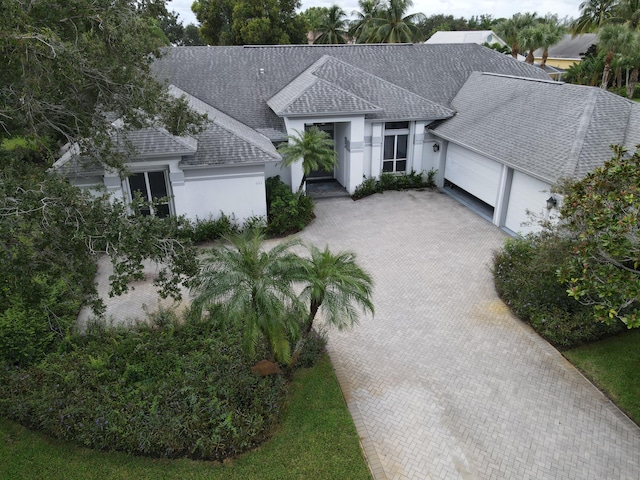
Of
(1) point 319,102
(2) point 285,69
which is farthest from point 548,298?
(2) point 285,69

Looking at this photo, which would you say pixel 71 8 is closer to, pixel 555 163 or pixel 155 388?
pixel 155 388

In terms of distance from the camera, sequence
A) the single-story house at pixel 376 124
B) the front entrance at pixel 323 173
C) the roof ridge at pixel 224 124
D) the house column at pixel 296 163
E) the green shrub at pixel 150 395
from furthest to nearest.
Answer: the front entrance at pixel 323 173
the house column at pixel 296 163
the roof ridge at pixel 224 124
the single-story house at pixel 376 124
the green shrub at pixel 150 395

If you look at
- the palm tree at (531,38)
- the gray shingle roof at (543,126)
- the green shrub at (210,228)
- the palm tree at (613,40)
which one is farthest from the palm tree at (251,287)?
the palm tree at (613,40)

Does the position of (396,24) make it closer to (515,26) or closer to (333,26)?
(333,26)

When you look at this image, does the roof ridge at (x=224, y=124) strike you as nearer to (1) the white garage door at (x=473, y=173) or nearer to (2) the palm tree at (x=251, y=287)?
(1) the white garage door at (x=473, y=173)

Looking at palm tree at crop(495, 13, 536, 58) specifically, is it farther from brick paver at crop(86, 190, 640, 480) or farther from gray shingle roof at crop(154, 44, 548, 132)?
brick paver at crop(86, 190, 640, 480)

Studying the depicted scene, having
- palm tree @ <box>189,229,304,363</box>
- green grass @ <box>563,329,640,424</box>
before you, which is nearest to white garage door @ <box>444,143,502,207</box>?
green grass @ <box>563,329,640,424</box>
